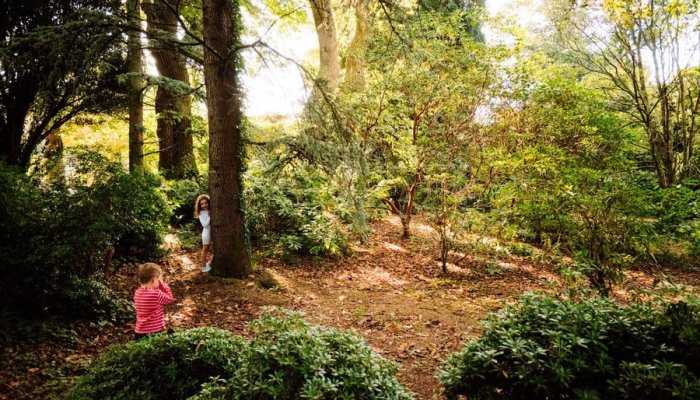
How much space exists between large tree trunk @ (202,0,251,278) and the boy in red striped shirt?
2.56 meters

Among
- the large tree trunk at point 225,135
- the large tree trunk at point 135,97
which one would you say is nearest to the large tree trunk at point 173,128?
the large tree trunk at point 135,97

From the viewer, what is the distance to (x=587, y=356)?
2.51 meters

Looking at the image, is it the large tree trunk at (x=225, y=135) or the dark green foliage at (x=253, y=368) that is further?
the large tree trunk at (x=225, y=135)

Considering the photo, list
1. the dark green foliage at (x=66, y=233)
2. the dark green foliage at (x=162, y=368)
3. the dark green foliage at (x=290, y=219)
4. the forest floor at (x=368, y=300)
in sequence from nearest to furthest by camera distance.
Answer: the dark green foliage at (x=162, y=368) < the forest floor at (x=368, y=300) < the dark green foliage at (x=66, y=233) < the dark green foliage at (x=290, y=219)

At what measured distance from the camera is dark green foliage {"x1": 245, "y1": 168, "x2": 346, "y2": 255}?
886 cm

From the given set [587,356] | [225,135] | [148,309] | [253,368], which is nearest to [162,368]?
[253,368]

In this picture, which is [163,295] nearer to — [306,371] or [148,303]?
[148,303]

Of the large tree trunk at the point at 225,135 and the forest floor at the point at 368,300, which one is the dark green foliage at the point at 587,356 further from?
the large tree trunk at the point at 225,135

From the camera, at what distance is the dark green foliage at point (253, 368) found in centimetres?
244

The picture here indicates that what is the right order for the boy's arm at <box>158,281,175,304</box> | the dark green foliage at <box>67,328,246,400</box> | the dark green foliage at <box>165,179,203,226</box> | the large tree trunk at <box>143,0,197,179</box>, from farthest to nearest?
the large tree trunk at <box>143,0,197,179</box>
the dark green foliage at <box>165,179,203,226</box>
the boy's arm at <box>158,281,175,304</box>
the dark green foliage at <box>67,328,246,400</box>

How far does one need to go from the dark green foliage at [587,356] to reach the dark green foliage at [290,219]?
596 cm

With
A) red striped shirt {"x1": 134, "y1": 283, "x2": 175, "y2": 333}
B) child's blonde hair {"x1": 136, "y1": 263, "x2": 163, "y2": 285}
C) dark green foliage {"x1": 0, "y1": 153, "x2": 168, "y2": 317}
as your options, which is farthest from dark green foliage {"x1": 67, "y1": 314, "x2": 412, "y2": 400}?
dark green foliage {"x1": 0, "y1": 153, "x2": 168, "y2": 317}

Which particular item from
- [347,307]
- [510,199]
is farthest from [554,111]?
[347,307]

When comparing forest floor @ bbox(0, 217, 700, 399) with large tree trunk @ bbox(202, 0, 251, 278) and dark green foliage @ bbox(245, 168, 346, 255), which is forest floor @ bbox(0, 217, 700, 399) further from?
large tree trunk @ bbox(202, 0, 251, 278)
